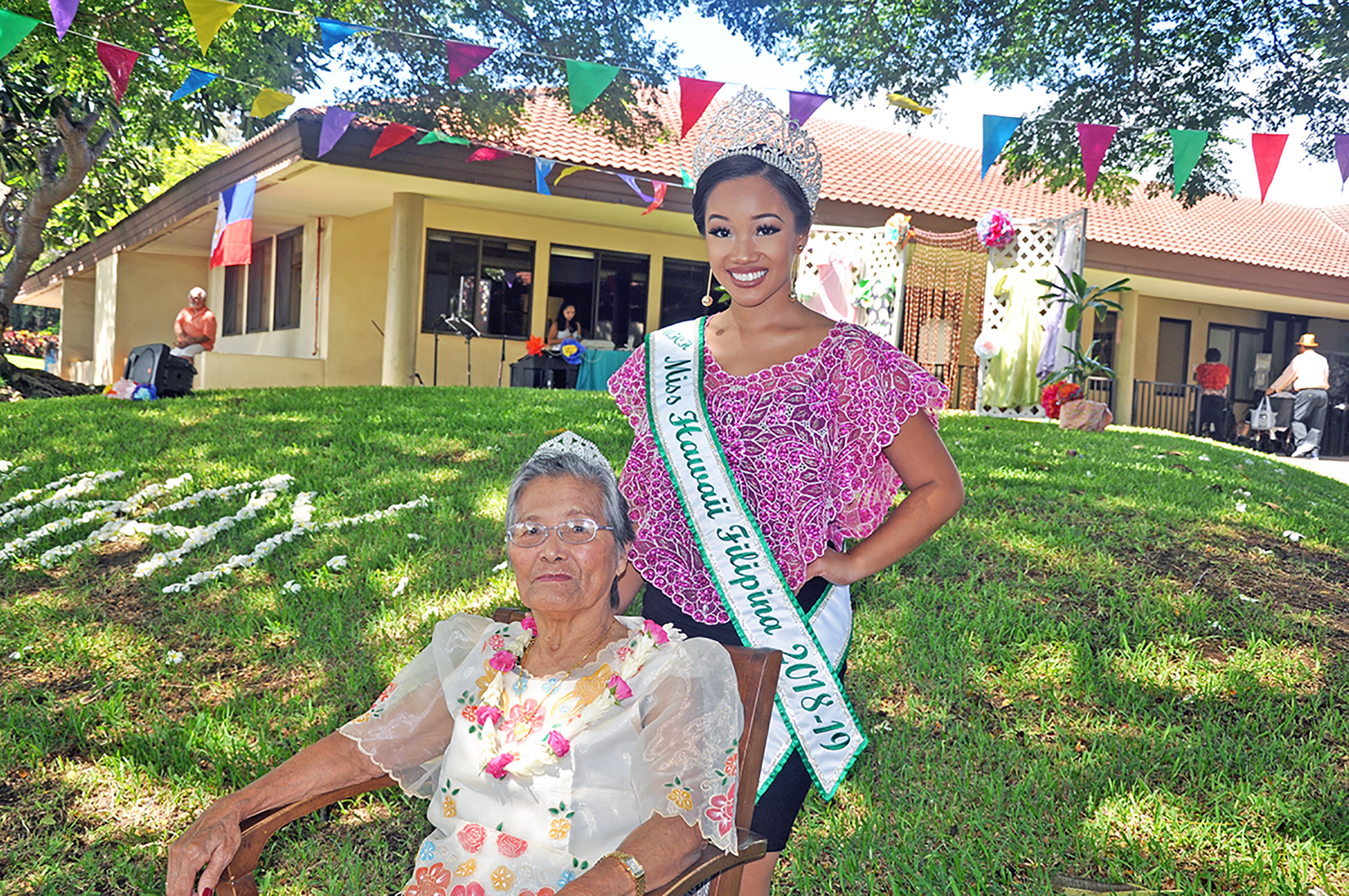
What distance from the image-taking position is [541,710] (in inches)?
68.9

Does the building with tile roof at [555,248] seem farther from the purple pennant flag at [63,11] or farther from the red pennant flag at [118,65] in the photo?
the purple pennant flag at [63,11]

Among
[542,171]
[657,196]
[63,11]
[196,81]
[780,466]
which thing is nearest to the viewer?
[780,466]

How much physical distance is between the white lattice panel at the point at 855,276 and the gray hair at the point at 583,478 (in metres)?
9.45

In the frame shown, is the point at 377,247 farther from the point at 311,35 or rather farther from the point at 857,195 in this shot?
the point at 857,195

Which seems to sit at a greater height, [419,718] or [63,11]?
[63,11]

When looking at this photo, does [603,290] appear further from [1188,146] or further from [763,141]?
[763,141]

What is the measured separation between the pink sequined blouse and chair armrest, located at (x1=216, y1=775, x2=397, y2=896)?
2.51 feet

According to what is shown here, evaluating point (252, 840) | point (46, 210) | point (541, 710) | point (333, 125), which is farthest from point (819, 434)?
point (46, 210)

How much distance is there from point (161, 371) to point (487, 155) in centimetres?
363

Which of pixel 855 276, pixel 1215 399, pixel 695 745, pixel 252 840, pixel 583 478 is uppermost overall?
pixel 855 276

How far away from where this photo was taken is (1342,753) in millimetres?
3064

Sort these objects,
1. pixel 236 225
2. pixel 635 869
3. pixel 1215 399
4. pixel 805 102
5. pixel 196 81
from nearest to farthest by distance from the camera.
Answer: pixel 635 869 → pixel 805 102 → pixel 196 81 → pixel 236 225 → pixel 1215 399

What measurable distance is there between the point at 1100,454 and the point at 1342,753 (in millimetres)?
4036

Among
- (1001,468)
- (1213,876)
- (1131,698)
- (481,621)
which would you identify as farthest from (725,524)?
(1001,468)
